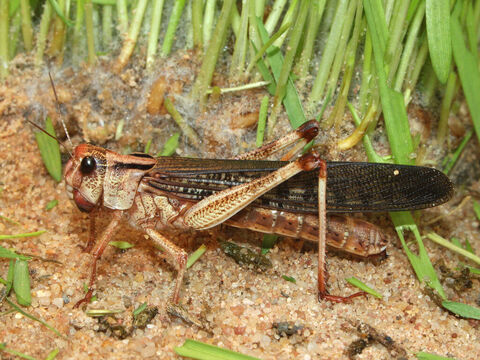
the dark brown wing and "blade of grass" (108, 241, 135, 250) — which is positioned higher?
the dark brown wing

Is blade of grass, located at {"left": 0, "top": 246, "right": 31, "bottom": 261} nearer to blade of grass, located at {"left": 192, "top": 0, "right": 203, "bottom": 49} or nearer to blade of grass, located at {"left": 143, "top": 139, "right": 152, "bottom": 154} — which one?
blade of grass, located at {"left": 143, "top": 139, "right": 152, "bottom": 154}

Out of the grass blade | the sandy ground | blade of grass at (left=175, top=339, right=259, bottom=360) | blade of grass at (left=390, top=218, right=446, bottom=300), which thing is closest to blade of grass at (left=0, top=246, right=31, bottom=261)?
the sandy ground

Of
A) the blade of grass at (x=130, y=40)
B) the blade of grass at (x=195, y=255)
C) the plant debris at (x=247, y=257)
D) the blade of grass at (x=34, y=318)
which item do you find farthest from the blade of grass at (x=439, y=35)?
the blade of grass at (x=34, y=318)

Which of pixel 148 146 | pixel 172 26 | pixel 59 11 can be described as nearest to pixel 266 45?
pixel 172 26

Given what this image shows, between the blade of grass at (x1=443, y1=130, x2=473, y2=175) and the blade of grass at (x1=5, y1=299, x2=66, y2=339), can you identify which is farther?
the blade of grass at (x1=443, y1=130, x2=473, y2=175)

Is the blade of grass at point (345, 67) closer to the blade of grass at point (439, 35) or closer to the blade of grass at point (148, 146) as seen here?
the blade of grass at point (439, 35)

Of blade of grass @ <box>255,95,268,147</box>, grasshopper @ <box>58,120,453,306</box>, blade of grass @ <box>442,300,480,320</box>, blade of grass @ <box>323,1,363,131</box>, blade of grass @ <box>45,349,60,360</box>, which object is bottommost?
blade of grass @ <box>442,300,480,320</box>

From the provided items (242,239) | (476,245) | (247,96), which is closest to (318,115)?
(247,96)
